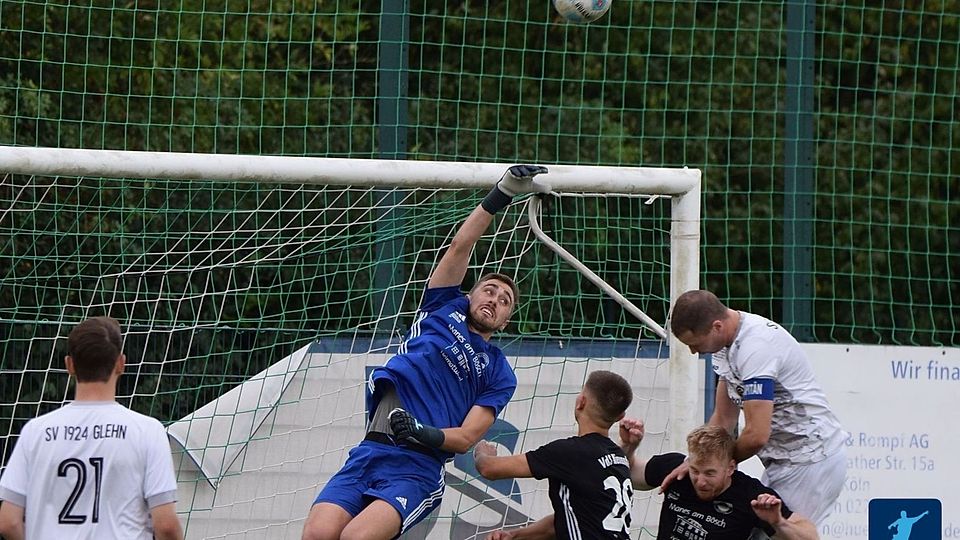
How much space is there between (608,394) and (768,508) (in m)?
0.75

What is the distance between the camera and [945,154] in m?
11.4

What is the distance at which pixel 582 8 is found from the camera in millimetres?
6355

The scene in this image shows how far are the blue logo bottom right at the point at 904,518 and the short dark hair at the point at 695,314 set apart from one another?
9.56 feet

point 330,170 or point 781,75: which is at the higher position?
point 781,75

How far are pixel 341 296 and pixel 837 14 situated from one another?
5.55m

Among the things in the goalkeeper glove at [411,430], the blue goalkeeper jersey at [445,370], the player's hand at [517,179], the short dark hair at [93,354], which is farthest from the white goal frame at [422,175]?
the short dark hair at [93,354]

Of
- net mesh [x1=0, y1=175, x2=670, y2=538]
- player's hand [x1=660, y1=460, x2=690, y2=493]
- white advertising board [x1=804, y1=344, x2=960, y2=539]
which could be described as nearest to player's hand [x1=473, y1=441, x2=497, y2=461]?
player's hand [x1=660, y1=460, x2=690, y2=493]

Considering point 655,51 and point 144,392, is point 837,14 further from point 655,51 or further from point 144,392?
point 144,392

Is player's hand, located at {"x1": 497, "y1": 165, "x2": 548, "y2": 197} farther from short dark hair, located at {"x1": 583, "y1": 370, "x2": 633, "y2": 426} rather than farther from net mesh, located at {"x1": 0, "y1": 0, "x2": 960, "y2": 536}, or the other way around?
net mesh, located at {"x1": 0, "y1": 0, "x2": 960, "y2": 536}

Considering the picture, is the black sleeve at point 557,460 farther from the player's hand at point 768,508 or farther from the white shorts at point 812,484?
the white shorts at point 812,484

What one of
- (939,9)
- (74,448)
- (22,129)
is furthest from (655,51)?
(74,448)

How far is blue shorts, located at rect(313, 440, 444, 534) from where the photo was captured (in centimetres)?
535

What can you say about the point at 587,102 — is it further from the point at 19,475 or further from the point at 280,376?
the point at 19,475

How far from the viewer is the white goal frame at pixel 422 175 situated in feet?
19.0
